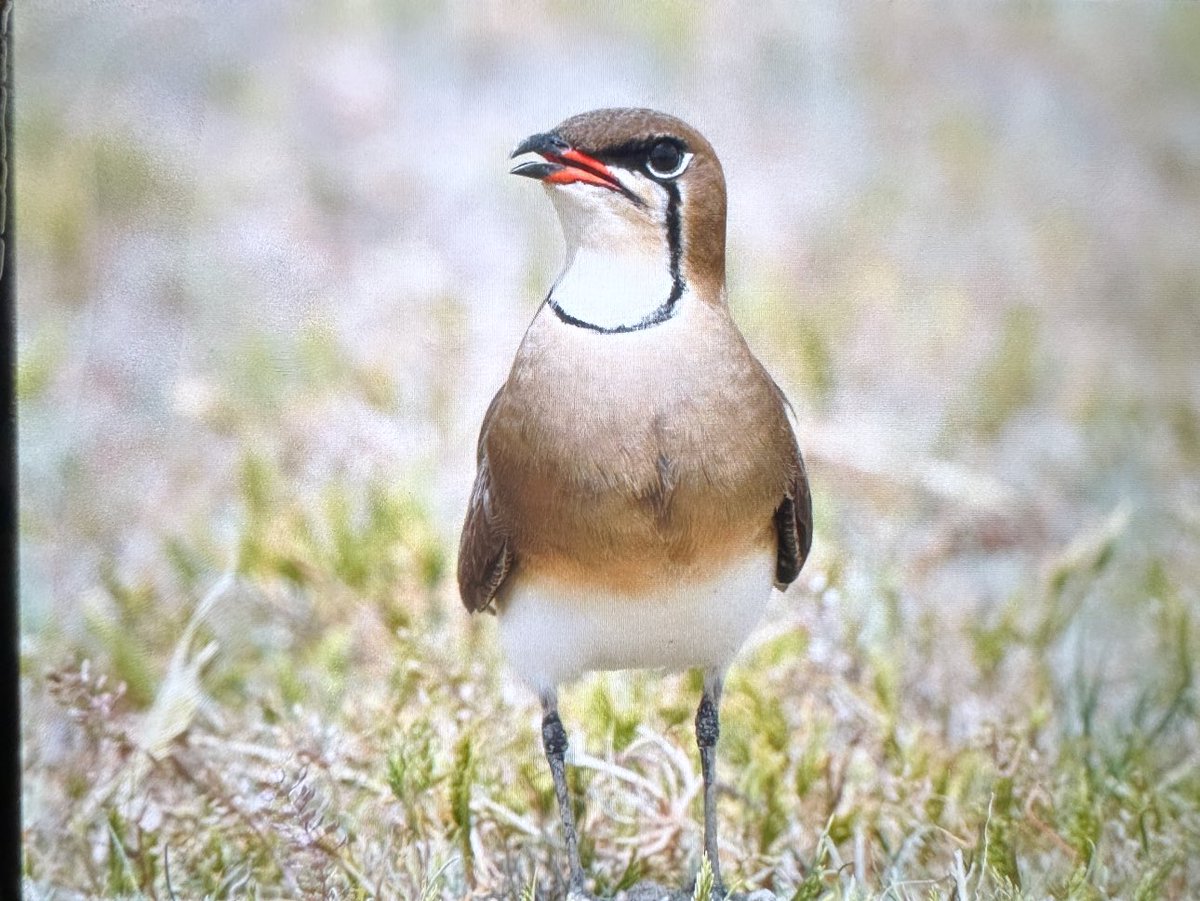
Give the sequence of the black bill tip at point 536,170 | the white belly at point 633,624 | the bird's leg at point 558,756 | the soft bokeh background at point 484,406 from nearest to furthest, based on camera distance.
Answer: the black bill tip at point 536,170, the white belly at point 633,624, the bird's leg at point 558,756, the soft bokeh background at point 484,406

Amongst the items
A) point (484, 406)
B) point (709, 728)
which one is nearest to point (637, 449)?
point (709, 728)

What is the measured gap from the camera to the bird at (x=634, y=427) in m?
1.78

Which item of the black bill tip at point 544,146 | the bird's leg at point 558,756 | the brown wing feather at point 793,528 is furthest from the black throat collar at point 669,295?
the bird's leg at point 558,756

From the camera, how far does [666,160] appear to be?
180 centimetres

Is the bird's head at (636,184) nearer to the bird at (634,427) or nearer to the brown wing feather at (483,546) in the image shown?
the bird at (634,427)

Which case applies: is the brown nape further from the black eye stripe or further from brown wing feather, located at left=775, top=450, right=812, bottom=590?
brown wing feather, located at left=775, top=450, right=812, bottom=590

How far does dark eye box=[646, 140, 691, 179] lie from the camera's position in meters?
1.79

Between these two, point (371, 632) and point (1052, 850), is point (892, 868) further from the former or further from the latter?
point (371, 632)

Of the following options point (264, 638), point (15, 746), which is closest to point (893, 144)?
point (264, 638)

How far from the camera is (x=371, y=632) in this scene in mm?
2689

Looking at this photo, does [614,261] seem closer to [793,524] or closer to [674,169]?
[674,169]

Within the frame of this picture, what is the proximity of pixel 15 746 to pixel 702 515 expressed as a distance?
3.28ft

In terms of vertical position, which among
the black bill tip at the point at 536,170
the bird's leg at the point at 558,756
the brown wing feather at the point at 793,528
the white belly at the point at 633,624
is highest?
the black bill tip at the point at 536,170

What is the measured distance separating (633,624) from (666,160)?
1.74 feet
